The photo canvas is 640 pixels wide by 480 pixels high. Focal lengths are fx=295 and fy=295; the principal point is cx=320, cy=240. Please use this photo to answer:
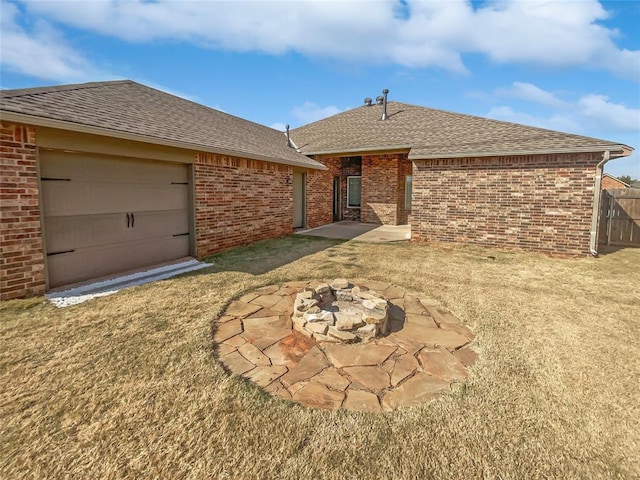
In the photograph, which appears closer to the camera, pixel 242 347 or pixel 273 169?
pixel 242 347

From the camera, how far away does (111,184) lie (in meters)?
5.53

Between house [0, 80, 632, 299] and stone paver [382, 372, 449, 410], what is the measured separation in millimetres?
5385

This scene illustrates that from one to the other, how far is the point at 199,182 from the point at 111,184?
6.19 feet

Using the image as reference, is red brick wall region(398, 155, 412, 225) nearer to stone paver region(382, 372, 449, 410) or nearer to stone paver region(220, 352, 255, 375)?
stone paver region(382, 372, 449, 410)

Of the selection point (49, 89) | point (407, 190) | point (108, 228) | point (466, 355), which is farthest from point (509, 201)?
point (49, 89)

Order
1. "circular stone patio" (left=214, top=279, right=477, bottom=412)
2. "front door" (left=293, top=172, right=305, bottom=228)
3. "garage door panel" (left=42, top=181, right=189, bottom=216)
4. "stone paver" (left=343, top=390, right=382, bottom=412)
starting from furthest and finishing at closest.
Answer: "front door" (left=293, top=172, right=305, bottom=228) → "garage door panel" (left=42, top=181, right=189, bottom=216) → "circular stone patio" (left=214, top=279, right=477, bottom=412) → "stone paver" (left=343, top=390, right=382, bottom=412)

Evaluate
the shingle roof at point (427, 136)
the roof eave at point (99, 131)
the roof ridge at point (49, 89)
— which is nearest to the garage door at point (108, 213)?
the roof eave at point (99, 131)

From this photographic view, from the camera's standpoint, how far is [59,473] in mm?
1721

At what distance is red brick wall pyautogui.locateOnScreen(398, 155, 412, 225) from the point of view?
13.8m

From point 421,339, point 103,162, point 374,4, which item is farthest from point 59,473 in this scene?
point 374,4

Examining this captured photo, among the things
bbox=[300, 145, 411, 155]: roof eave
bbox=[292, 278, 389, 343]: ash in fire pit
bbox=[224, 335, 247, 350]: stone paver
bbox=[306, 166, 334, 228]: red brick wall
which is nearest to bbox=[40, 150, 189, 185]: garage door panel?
bbox=[224, 335, 247, 350]: stone paver

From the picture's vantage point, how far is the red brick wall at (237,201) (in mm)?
7250

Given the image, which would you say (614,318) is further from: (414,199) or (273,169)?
(273,169)

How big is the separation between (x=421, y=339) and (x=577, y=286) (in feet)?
13.7
